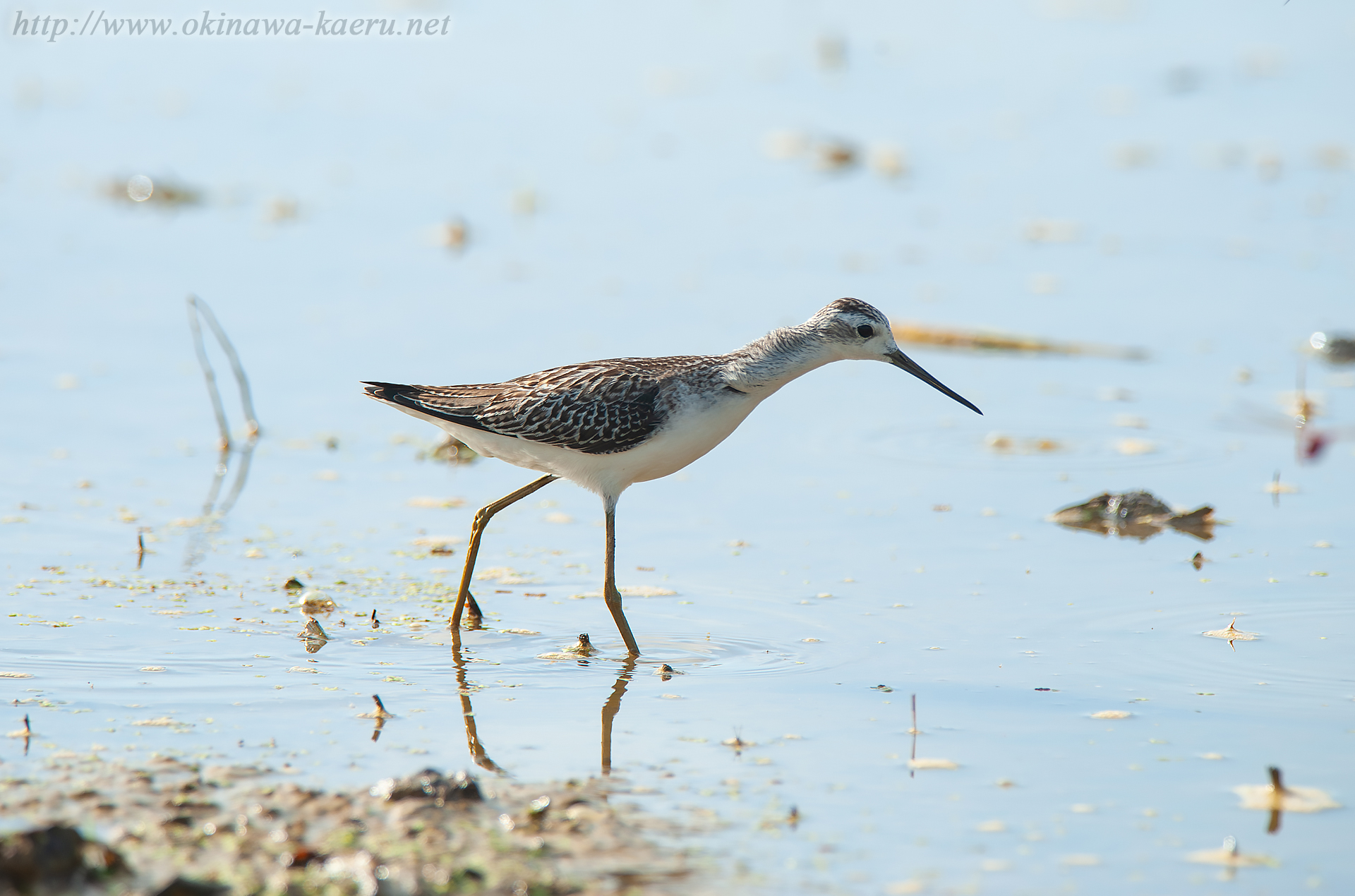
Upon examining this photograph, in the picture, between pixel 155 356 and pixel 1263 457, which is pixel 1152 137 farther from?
pixel 155 356

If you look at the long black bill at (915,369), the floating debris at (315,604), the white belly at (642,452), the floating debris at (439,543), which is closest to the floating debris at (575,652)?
the white belly at (642,452)

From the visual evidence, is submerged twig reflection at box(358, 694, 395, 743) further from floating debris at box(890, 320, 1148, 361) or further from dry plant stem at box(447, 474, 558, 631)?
floating debris at box(890, 320, 1148, 361)

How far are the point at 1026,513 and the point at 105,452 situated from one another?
5.46 m

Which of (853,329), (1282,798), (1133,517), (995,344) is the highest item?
(995,344)

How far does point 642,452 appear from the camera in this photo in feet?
23.3

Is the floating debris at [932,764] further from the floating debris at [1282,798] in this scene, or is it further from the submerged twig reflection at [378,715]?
the submerged twig reflection at [378,715]

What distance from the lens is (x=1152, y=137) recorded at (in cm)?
1664

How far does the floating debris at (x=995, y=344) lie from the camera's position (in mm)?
11344

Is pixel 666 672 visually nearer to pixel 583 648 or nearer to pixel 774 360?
pixel 583 648

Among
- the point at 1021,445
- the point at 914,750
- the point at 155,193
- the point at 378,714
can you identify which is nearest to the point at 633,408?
the point at 378,714

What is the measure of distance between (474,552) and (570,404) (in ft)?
2.84

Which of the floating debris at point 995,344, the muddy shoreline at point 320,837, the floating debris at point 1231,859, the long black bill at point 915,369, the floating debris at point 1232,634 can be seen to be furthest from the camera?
the floating debris at point 995,344

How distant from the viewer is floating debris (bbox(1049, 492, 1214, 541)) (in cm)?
848

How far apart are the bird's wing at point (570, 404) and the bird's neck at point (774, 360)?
29 centimetres
